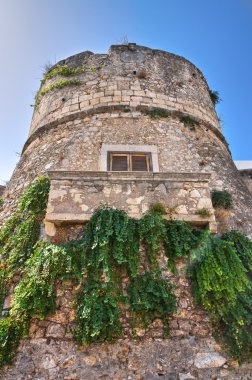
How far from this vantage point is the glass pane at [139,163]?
6488mm

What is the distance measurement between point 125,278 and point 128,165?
2716 mm

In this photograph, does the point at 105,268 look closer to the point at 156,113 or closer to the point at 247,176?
the point at 156,113

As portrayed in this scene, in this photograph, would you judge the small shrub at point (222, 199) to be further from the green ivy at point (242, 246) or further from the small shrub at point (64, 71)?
the small shrub at point (64, 71)

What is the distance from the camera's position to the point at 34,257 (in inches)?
180

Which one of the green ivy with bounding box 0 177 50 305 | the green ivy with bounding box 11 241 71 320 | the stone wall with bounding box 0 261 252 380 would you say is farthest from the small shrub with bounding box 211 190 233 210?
the green ivy with bounding box 0 177 50 305

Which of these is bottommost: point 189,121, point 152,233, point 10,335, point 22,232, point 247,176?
point 10,335

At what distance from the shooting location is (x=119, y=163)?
655 centimetres

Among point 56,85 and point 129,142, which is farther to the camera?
point 56,85

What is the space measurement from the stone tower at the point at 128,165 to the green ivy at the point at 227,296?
8.3 inches

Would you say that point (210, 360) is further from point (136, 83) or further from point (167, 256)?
point (136, 83)

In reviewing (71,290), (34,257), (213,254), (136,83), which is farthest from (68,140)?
(213,254)

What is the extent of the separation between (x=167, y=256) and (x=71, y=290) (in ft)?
5.04

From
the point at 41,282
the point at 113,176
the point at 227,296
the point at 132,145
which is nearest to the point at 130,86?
the point at 132,145

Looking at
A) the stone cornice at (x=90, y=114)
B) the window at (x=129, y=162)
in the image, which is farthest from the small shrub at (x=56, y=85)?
the window at (x=129, y=162)
